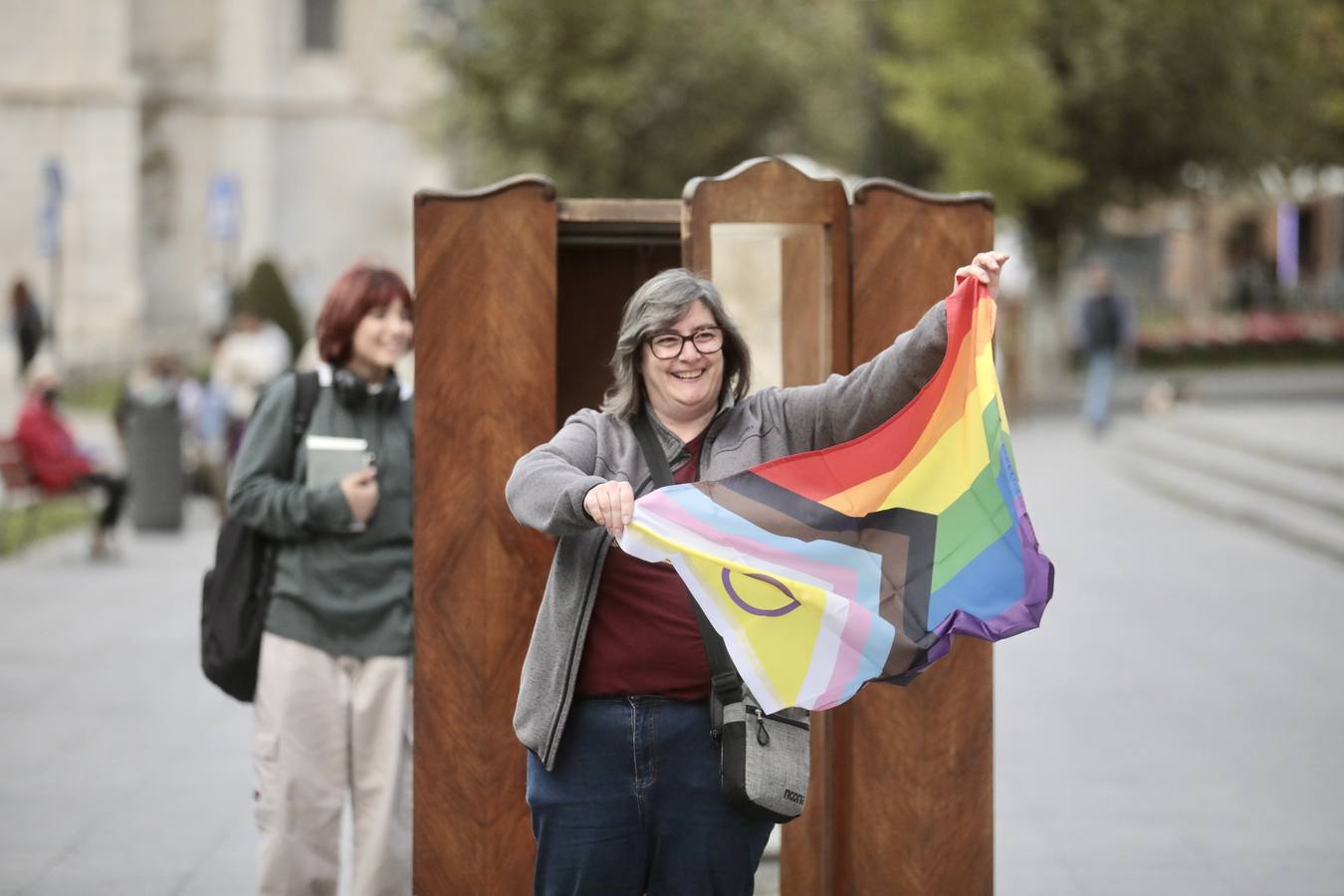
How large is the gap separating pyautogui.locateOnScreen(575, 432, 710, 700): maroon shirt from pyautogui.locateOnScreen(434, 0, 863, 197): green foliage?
932 inches

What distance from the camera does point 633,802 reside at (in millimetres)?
3535

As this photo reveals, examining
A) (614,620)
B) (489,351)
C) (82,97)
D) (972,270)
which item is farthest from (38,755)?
(82,97)

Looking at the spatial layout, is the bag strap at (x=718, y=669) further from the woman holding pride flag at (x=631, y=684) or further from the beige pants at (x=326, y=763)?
the beige pants at (x=326, y=763)

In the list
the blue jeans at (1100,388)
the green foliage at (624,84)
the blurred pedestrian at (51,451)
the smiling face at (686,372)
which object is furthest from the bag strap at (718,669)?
the green foliage at (624,84)

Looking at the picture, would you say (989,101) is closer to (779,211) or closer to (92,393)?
(92,393)

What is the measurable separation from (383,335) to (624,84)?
2340cm

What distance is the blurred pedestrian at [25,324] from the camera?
2392 cm

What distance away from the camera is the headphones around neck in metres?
4.72

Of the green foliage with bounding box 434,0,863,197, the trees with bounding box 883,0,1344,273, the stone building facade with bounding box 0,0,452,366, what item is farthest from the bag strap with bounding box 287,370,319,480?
the stone building facade with bounding box 0,0,452,366

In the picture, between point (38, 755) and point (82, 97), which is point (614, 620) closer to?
point (38, 755)

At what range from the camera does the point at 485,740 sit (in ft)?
14.0

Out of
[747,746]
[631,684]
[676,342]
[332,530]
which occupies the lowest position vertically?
[747,746]

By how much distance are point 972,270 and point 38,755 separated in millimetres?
Answer: 5437

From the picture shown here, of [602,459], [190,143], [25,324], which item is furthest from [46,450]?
[190,143]
